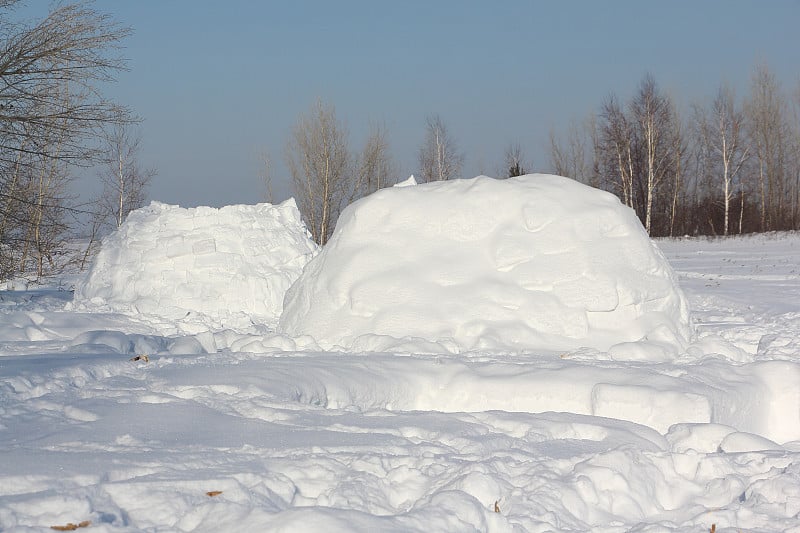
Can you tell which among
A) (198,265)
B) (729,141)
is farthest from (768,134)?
(198,265)

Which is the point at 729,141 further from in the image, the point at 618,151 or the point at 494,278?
the point at 494,278

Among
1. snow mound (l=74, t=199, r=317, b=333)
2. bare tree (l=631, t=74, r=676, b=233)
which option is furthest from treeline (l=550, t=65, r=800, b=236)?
snow mound (l=74, t=199, r=317, b=333)

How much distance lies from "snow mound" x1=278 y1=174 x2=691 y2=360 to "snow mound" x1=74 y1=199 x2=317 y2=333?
4.47m

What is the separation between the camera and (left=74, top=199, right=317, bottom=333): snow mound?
37.5ft

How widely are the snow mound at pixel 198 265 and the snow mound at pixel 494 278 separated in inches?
176

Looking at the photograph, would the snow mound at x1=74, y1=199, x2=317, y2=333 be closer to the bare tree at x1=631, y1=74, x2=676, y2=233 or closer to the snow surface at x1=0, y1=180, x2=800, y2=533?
the snow surface at x1=0, y1=180, x2=800, y2=533

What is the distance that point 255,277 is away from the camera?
11805 millimetres

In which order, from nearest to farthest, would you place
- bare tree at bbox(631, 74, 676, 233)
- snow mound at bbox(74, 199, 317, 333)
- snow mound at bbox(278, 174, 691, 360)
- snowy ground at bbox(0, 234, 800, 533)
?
snowy ground at bbox(0, 234, 800, 533), snow mound at bbox(278, 174, 691, 360), snow mound at bbox(74, 199, 317, 333), bare tree at bbox(631, 74, 676, 233)

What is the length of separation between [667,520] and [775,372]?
2478 mm

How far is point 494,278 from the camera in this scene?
6395mm

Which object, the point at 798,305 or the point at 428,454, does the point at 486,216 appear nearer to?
the point at 428,454

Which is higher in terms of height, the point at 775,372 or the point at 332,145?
the point at 332,145

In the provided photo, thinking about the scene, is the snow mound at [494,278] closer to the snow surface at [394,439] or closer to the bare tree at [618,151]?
the snow surface at [394,439]

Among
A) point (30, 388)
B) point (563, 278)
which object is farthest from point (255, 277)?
point (30, 388)
